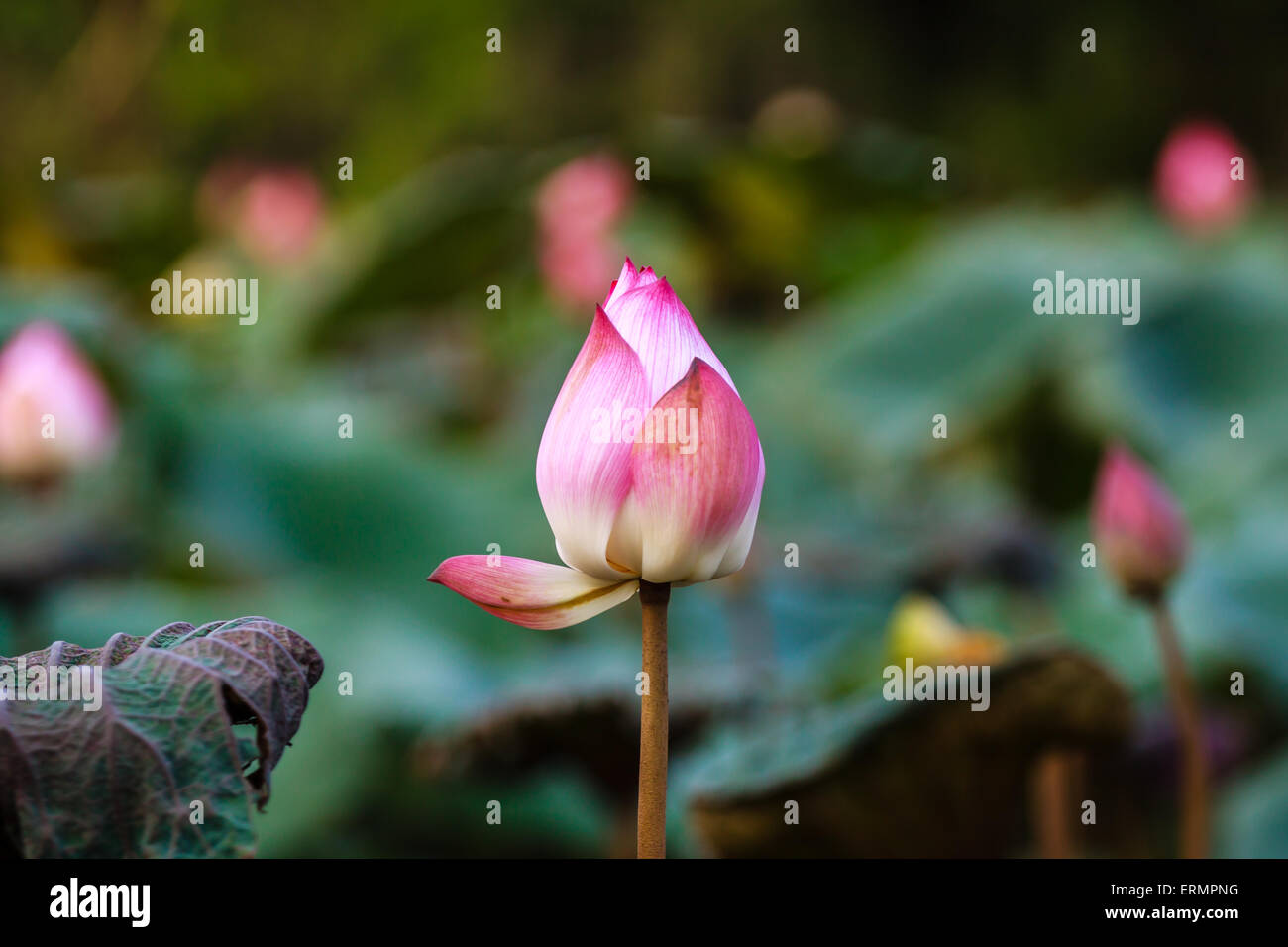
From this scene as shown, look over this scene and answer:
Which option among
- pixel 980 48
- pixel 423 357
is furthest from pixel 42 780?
pixel 980 48

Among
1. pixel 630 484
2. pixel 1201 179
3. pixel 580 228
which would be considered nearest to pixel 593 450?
pixel 630 484

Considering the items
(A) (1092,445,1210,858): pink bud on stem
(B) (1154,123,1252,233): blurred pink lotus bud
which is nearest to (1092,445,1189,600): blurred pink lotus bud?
(A) (1092,445,1210,858): pink bud on stem

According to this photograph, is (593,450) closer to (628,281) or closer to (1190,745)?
(628,281)

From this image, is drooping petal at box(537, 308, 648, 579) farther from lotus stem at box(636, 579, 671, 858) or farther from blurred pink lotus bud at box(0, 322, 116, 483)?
blurred pink lotus bud at box(0, 322, 116, 483)

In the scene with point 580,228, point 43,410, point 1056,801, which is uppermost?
point 580,228

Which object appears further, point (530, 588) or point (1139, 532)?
point (1139, 532)
